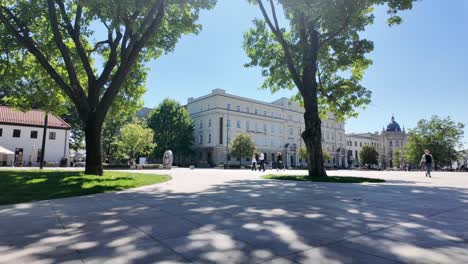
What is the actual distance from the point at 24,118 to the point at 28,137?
2648 mm

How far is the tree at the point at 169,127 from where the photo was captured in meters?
54.7

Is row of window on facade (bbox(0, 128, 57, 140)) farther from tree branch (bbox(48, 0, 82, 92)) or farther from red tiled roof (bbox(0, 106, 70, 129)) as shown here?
tree branch (bbox(48, 0, 82, 92))

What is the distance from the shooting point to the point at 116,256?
9.66 ft

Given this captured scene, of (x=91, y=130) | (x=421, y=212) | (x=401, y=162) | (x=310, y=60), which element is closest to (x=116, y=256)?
(x=421, y=212)

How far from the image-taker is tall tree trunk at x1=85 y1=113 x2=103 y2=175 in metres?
14.2

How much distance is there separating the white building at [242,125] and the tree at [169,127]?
6.36m

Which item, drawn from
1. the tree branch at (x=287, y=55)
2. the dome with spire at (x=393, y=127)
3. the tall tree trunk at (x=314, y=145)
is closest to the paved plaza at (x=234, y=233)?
the tall tree trunk at (x=314, y=145)

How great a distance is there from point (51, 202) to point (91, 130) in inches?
325

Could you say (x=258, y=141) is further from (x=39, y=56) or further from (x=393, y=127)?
(x=393, y=127)

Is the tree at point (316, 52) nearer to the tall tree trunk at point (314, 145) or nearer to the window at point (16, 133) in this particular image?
the tall tree trunk at point (314, 145)

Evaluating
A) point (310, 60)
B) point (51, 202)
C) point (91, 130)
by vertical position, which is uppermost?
point (310, 60)

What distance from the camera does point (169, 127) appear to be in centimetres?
5447

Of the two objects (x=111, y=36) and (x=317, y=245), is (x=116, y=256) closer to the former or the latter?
(x=317, y=245)

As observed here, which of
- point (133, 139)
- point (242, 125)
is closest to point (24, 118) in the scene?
point (133, 139)
